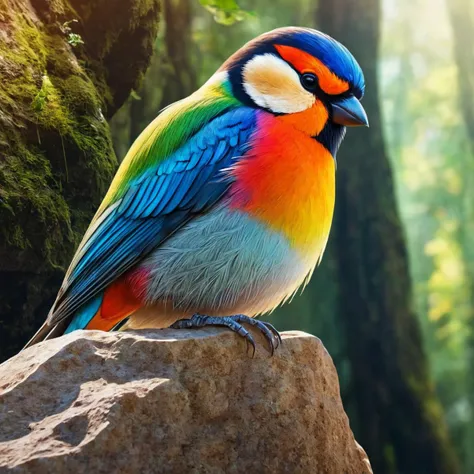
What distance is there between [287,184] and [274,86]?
1.59 feet

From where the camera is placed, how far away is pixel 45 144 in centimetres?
306

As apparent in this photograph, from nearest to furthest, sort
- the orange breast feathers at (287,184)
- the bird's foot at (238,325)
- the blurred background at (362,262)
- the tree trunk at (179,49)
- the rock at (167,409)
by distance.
A: the rock at (167,409) < the bird's foot at (238,325) < the orange breast feathers at (287,184) < the tree trunk at (179,49) < the blurred background at (362,262)

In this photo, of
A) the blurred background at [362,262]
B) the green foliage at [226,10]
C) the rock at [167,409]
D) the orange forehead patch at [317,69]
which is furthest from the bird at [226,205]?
the blurred background at [362,262]

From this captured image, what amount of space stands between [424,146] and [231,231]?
1572cm

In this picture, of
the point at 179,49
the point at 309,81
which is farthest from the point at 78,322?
the point at 179,49

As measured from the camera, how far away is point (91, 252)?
2682mm

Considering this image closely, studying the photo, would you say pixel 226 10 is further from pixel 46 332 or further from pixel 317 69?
pixel 46 332

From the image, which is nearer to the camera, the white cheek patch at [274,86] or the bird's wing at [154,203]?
the bird's wing at [154,203]

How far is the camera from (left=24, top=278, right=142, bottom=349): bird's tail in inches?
104

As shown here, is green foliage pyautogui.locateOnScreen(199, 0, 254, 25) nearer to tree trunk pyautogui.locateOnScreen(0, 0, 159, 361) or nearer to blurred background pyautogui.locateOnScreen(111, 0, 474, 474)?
tree trunk pyautogui.locateOnScreen(0, 0, 159, 361)

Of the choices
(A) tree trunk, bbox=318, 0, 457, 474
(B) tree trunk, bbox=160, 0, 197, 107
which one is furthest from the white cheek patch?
(A) tree trunk, bbox=318, 0, 457, 474

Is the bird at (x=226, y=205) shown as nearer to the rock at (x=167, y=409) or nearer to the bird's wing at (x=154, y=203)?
the bird's wing at (x=154, y=203)

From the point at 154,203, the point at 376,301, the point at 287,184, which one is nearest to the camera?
the point at 287,184

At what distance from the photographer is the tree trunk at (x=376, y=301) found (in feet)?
19.6
